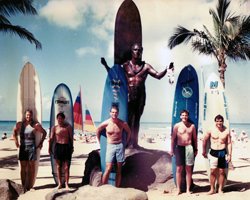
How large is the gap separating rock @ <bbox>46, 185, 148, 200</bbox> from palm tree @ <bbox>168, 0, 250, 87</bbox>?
6.36ft

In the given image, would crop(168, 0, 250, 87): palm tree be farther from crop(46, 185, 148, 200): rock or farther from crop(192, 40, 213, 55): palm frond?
crop(46, 185, 148, 200): rock

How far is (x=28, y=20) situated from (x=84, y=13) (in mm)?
770

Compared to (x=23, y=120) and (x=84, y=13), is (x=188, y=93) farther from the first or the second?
(x=23, y=120)

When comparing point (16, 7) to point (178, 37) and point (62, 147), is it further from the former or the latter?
point (178, 37)

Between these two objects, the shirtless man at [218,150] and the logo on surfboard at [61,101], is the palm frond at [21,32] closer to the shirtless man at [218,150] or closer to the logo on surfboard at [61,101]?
the logo on surfboard at [61,101]

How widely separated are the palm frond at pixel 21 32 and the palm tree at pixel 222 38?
182 cm

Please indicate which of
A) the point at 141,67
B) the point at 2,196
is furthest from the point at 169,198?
the point at 2,196

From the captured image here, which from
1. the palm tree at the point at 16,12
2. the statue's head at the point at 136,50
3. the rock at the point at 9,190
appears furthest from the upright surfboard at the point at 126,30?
the rock at the point at 9,190

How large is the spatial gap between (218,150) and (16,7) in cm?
333

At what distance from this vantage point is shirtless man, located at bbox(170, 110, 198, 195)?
494 centimetres

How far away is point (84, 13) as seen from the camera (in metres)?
5.23

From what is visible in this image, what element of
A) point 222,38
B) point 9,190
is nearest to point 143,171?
point 9,190

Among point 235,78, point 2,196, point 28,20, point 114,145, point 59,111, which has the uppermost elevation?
point 28,20

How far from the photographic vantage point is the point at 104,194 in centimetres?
454
